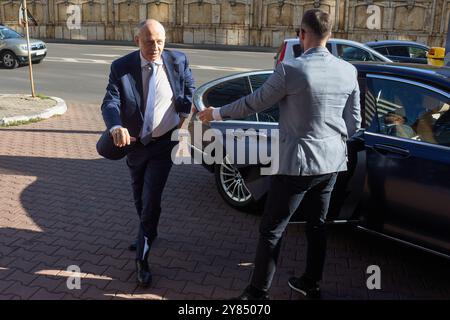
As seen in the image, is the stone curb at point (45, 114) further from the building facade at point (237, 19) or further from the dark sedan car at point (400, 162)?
the building facade at point (237, 19)

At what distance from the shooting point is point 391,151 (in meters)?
3.56

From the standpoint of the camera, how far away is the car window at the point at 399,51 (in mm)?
13312

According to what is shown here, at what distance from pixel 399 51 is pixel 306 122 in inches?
457

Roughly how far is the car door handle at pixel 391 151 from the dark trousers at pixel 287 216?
0.66 m

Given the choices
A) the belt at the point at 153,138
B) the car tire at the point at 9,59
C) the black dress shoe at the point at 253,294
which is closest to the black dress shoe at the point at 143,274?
the black dress shoe at the point at 253,294

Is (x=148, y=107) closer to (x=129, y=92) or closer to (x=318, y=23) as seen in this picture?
(x=129, y=92)

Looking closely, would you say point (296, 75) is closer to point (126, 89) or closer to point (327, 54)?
point (327, 54)

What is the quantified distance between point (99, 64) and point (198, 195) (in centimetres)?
1457

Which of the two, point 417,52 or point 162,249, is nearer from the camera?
point 162,249

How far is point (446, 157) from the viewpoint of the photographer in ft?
10.8

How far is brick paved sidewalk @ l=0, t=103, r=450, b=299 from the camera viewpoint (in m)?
3.59

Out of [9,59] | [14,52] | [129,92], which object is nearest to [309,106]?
[129,92]

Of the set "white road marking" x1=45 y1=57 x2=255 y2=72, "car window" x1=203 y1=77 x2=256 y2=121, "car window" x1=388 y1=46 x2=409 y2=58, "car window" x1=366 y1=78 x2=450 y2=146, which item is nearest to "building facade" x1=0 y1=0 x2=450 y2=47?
"white road marking" x1=45 y1=57 x2=255 y2=72
